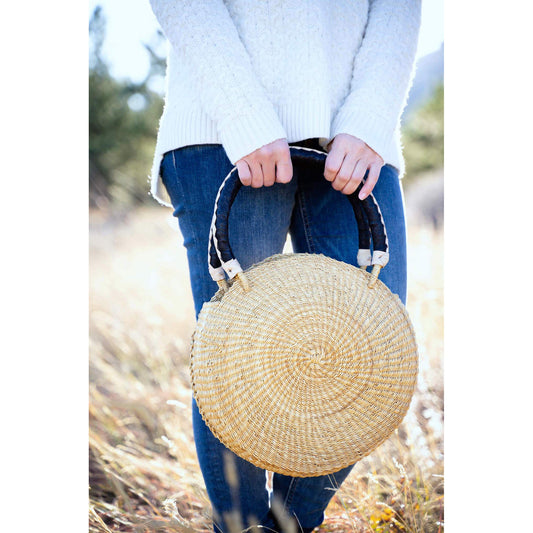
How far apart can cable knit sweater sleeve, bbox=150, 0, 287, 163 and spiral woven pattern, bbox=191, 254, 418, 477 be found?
215mm

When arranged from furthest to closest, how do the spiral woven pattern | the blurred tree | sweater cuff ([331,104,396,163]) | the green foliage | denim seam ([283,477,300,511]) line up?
the green foliage
the blurred tree
denim seam ([283,477,300,511])
sweater cuff ([331,104,396,163])
the spiral woven pattern

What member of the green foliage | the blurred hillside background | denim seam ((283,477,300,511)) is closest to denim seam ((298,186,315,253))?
the blurred hillside background

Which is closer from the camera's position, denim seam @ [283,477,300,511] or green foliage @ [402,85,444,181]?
denim seam @ [283,477,300,511]

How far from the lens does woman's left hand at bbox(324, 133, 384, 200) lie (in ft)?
2.86

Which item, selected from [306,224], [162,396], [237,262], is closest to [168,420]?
[162,396]

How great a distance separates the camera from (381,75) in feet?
3.08

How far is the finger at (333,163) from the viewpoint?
0.87 m

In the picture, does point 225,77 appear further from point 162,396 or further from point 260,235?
point 162,396

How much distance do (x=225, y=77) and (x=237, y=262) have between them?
0.30 metres

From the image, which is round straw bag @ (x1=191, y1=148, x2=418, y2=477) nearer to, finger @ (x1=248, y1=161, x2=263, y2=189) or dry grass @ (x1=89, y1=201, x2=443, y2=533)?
finger @ (x1=248, y1=161, x2=263, y2=189)

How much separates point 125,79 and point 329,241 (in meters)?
8.06

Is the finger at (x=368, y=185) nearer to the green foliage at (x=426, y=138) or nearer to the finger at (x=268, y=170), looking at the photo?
the finger at (x=268, y=170)
